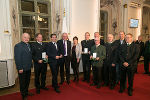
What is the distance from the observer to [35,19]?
5070 millimetres

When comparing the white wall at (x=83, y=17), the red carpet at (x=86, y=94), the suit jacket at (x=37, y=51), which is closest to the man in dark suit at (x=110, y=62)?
the red carpet at (x=86, y=94)

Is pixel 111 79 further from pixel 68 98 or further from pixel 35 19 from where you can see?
pixel 35 19

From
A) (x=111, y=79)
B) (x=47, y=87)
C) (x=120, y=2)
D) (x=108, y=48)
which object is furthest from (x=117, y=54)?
(x=120, y=2)

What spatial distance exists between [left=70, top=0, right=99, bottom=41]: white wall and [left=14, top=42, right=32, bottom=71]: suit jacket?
2.24m

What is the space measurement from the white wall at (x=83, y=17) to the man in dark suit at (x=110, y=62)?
1.61 meters

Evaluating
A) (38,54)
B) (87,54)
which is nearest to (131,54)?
(87,54)

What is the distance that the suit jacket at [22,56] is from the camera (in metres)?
2.55

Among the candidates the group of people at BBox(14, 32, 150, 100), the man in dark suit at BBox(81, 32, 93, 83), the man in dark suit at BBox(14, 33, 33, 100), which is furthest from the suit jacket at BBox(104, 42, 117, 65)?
the man in dark suit at BBox(14, 33, 33, 100)

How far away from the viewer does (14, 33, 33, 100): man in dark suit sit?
255 cm

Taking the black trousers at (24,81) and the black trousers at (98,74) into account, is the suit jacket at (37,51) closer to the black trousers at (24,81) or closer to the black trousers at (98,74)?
the black trousers at (24,81)

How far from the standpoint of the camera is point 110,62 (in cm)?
337

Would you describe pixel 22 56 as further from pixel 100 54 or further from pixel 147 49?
pixel 147 49

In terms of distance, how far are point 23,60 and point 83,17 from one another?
3.04 m

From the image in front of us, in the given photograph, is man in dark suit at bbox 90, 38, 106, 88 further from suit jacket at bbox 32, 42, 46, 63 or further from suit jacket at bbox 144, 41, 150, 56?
A: suit jacket at bbox 144, 41, 150, 56
